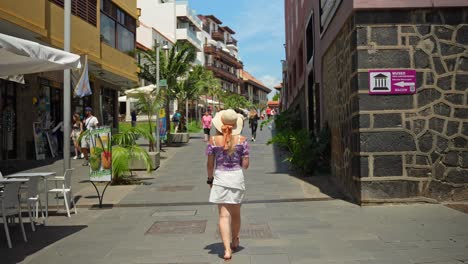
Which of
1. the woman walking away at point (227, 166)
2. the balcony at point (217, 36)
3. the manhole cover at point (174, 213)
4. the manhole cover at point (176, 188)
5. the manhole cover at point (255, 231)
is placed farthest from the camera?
the balcony at point (217, 36)

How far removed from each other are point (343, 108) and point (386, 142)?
5.37 feet

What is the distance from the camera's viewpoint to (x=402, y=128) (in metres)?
8.37

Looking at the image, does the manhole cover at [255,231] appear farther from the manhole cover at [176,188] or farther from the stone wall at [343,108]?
the manhole cover at [176,188]

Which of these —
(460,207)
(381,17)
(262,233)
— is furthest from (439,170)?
(262,233)

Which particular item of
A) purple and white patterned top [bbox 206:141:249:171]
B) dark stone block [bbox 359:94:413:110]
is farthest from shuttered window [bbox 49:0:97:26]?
purple and white patterned top [bbox 206:141:249:171]

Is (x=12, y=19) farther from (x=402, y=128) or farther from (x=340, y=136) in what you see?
(x=402, y=128)

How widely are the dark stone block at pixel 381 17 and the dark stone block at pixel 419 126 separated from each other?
65.9 inches

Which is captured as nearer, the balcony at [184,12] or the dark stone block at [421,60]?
the dark stone block at [421,60]

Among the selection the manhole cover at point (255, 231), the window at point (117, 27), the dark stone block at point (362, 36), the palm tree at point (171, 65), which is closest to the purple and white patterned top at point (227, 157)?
the manhole cover at point (255, 231)

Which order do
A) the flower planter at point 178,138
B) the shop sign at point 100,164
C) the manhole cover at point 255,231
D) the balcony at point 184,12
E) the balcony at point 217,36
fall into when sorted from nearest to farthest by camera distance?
the manhole cover at point 255,231 < the shop sign at point 100,164 < the flower planter at point 178,138 < the balcony at point 184,12 < the balcony at point 217,36

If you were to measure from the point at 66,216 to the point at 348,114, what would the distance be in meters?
5.26

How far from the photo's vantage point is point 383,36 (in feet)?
27.6

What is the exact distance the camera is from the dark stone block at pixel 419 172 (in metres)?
8.34

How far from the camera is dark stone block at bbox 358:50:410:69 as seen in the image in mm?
8391
